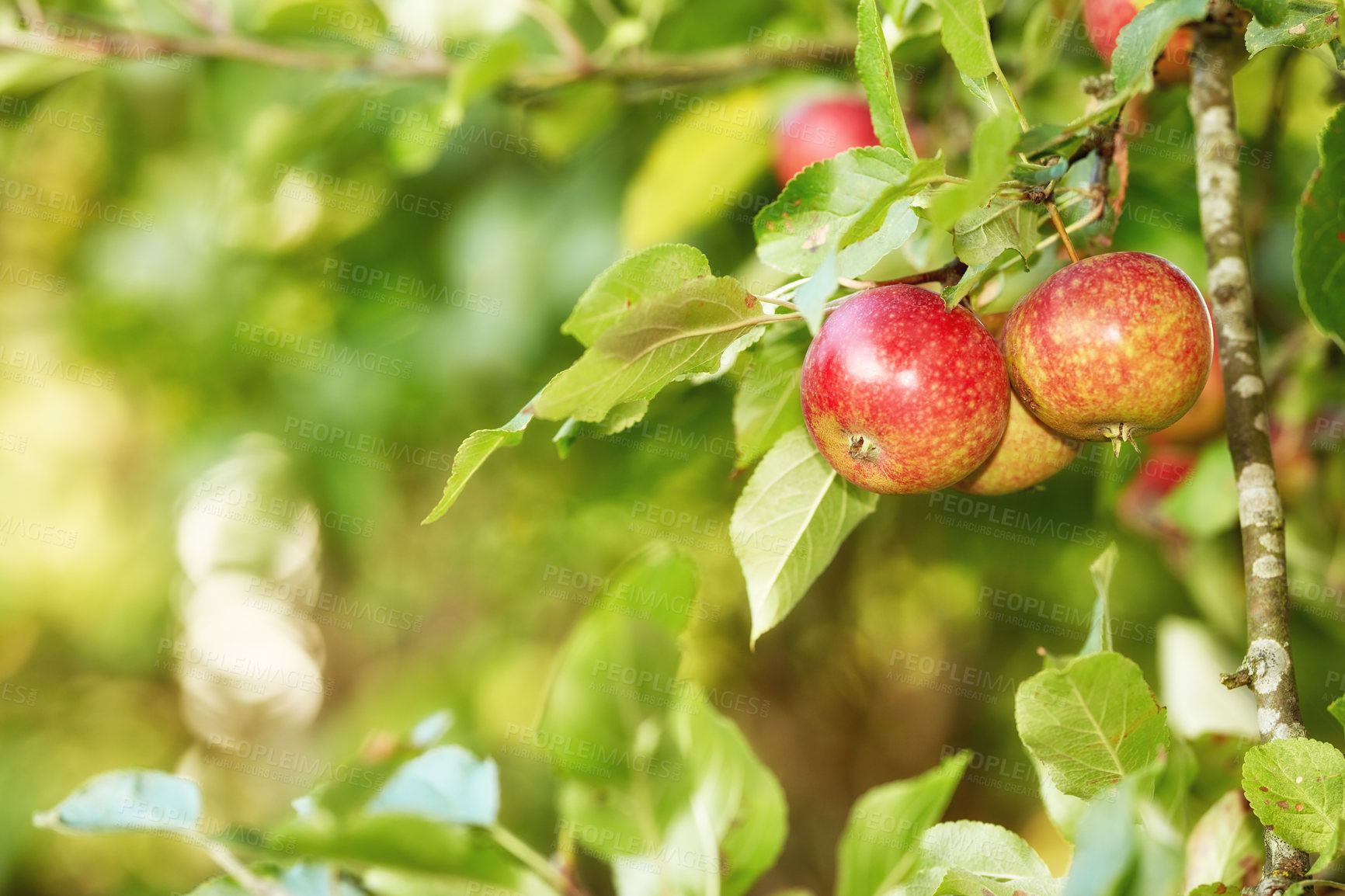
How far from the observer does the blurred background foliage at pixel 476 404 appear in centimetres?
163

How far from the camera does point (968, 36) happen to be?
71 centimetres

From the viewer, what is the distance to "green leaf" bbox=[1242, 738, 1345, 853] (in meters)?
0.62

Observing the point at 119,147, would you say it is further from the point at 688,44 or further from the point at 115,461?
the point at 115,461

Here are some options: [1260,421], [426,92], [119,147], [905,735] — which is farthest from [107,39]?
[905,735]

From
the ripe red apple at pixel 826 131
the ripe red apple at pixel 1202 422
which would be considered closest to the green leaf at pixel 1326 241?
the ripe red apple at pixel 1202 422

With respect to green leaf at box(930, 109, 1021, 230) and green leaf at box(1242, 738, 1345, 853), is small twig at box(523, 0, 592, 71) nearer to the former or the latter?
green leaf at box(930, 109, 1021, 230)

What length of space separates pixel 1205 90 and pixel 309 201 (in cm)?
215

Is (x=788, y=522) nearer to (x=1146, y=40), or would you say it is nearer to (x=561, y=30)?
(x=1146, y=40)

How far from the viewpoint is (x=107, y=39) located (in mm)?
1757

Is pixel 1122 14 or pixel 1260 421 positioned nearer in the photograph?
pixel 1260 421

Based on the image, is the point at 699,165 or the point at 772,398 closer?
the point at 772,398

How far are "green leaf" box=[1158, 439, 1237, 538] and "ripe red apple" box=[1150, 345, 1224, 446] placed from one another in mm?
26

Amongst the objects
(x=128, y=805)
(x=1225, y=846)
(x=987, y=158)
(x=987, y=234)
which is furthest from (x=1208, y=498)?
(x=128, y=805)

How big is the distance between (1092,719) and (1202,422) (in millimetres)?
925
